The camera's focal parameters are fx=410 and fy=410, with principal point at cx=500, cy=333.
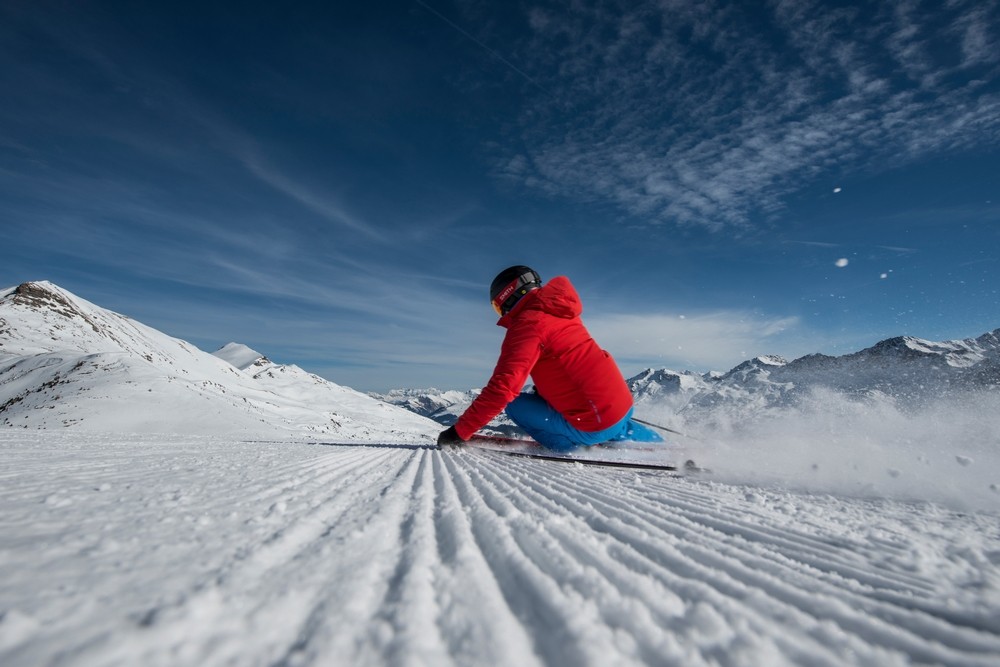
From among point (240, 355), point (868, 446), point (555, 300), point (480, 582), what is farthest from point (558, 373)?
point (240, 355)

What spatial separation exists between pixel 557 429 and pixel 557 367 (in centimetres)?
88

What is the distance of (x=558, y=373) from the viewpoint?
4.22 meters

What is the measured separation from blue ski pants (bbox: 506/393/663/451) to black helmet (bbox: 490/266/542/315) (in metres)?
1.08

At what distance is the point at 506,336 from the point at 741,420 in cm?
357

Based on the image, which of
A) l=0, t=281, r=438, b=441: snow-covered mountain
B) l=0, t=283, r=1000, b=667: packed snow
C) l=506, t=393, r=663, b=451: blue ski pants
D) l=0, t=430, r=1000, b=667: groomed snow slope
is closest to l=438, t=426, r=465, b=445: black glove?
l=506, t=393, r=663, b=451: blue ski pants

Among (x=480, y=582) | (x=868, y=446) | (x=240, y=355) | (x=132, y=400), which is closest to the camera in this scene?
(x=480, y=582)

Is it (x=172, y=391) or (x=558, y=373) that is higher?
(x=558, y=373)

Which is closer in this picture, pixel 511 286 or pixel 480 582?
pixel 480 582

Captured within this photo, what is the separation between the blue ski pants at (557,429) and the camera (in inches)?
179

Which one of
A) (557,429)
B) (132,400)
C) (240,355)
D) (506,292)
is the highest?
(240,355)

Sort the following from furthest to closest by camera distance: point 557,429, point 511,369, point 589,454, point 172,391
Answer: point 172,391 → point 557,429 → point 589,454 → point 511,369

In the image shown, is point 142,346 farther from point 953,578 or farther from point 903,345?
point 903,345

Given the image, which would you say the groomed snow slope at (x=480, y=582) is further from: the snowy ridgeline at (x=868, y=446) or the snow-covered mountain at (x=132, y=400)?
the snow-covered mountain at (x=132, y=400)

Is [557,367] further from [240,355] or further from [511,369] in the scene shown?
[240,355]
